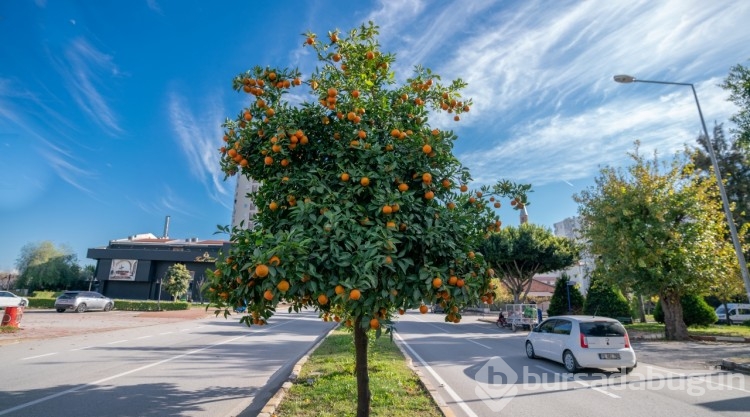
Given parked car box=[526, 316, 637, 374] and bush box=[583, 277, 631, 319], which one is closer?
parked car box=[526, 316, 637, 374]

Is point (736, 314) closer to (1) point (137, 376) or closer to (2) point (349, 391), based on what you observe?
A: (2) point (349, 391)

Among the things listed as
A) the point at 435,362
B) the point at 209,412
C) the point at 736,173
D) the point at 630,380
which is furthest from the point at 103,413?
the point at 736,173

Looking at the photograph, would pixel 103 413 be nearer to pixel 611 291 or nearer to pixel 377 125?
pixel 377 125

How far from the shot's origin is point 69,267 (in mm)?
58719

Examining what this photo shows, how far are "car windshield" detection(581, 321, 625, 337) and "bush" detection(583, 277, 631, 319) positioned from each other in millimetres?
17454

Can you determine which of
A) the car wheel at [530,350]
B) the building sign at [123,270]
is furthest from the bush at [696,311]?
the building sign at [123,270]

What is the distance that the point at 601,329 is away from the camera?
10625 millimetres

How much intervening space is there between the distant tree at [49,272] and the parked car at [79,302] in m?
31.7

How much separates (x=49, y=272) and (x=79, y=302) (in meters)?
→ 34.0

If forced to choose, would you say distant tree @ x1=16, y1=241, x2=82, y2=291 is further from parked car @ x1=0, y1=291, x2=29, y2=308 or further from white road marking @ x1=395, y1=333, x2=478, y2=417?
white road marking @ x1=395, y1=333, x2=478, y2=417

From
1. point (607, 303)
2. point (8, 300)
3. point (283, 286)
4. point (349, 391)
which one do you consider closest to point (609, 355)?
point (349, 391)

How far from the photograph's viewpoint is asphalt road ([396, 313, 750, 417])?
23.5 ft

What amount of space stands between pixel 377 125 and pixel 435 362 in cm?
922

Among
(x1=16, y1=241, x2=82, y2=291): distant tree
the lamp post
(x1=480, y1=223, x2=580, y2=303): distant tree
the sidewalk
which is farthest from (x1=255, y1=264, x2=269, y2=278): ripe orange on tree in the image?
(x1=16, y1=241, x2=82, y2=291): distant tree
